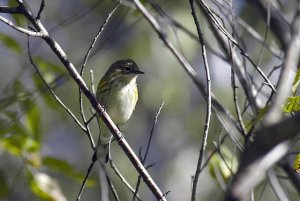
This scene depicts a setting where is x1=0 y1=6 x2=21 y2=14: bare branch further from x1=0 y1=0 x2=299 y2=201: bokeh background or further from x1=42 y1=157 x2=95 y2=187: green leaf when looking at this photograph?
x1=0 y1=0 x2=299 y2=201: bokeh background

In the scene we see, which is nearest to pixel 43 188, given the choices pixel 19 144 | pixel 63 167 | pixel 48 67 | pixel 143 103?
pixel 63 167

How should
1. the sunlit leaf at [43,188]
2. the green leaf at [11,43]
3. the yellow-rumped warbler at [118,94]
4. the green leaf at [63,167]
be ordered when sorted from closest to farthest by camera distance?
the sunlit leaf at [43,188]
the green leaf at [63,167]
the green leaf at [11,43]
the yellow-rumped warbler at [118,94]

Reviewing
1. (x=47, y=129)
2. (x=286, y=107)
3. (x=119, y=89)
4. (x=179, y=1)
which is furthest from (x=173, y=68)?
(x=286, y=107)

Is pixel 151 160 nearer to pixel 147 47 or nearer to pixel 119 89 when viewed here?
pixel 147 47

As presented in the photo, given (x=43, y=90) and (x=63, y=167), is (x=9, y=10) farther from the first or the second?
(x=63, y=167)

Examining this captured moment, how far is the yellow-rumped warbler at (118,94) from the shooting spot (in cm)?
589

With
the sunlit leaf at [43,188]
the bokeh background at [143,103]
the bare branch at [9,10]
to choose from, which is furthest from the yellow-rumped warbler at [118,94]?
the bokeh background at [143,103]

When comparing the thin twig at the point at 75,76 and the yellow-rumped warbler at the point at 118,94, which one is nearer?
the thin twig at the point at 75,76

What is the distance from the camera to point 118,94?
5.95 meters

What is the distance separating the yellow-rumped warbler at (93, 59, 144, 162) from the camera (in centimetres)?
589

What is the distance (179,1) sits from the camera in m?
9.60

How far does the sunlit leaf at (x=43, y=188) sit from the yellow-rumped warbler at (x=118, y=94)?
1.14m

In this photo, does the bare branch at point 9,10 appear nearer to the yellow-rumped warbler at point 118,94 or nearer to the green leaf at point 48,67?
the green leaf at point 48,67

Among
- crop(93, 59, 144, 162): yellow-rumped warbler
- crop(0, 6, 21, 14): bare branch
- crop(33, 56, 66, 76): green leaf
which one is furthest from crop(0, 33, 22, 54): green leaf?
crop(0, 6, 21, 14): bare branch
